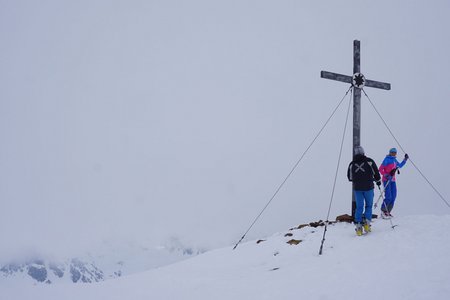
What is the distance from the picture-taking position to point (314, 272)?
8156mm

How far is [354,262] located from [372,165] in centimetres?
388

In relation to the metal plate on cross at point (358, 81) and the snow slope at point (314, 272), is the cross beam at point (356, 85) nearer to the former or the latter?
the metal plate on cross at point (358, 81)

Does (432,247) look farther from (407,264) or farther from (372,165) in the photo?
(372,165)

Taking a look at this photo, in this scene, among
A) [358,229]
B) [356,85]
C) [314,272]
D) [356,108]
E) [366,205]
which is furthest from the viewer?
[356,85]

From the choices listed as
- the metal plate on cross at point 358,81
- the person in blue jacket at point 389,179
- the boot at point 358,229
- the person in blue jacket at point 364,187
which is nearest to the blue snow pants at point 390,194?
the person in blue jacket at point 389,179

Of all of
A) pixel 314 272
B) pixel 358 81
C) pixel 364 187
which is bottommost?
pixel 314 272

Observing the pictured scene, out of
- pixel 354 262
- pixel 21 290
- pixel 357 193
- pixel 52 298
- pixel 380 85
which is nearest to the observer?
pixel 354 262

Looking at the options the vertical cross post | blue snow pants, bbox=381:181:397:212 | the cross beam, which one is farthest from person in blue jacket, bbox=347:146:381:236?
the cross beam

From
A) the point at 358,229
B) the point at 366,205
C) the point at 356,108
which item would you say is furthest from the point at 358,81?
the point at 358,229

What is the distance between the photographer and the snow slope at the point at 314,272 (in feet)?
22.1

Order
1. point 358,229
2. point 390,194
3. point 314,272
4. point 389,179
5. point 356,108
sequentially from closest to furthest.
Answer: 1. point 314,272
2. point 358,229
3. point 389,179
4. point 390,194
5. point 356,108

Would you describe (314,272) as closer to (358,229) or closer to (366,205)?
(358,229)

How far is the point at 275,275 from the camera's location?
28.6 feet

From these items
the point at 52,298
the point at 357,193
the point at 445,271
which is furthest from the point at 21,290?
the point at 445,271
